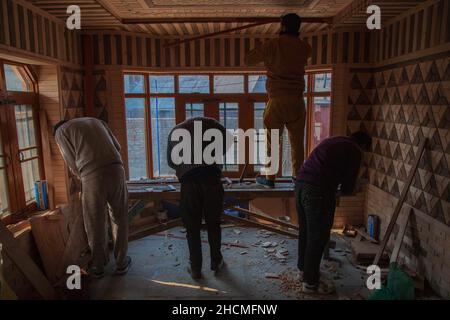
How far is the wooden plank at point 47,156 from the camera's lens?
4469 millimetres

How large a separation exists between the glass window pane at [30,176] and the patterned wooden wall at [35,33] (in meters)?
1.32

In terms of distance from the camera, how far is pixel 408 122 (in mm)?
4426

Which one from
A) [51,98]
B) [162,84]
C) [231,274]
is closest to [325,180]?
[231,274]

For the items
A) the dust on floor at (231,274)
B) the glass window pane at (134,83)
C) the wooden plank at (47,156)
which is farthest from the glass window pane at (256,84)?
the wooden plank at (47,156)

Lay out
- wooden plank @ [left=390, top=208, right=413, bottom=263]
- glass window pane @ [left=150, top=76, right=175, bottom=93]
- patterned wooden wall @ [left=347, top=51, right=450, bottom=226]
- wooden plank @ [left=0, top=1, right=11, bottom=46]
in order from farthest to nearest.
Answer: glass window pane @ [left=150, top=76, right=175, bottom=93], wooden plank @ [left=390, top=208, right=413, bottom=263], patterned wooden wall @ [left=347, top=51, right=450, bottom=226], wooden plank @ [left=0, top=1, right=11, bottom=46]

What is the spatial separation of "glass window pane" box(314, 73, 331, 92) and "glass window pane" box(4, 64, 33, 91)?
431 centimetres

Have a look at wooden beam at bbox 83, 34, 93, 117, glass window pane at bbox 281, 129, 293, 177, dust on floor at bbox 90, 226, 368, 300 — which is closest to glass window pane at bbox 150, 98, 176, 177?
wooden beam at bbox 83, 34, 93, 117

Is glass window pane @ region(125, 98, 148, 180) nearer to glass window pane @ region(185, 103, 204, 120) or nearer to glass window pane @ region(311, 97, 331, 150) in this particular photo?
glass window pane @ region(185, 103, 204, 120)

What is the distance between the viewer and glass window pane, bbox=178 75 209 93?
19.8 feet

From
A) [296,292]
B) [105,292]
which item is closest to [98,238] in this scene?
[105,292]

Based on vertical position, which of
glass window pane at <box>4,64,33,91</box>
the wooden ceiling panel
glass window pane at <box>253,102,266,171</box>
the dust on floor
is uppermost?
the wooden ceiling panel

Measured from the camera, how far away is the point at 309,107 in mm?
5984

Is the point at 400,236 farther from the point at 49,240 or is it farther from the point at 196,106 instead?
the point at 49,240

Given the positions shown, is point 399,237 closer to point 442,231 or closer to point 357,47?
point 442,231
